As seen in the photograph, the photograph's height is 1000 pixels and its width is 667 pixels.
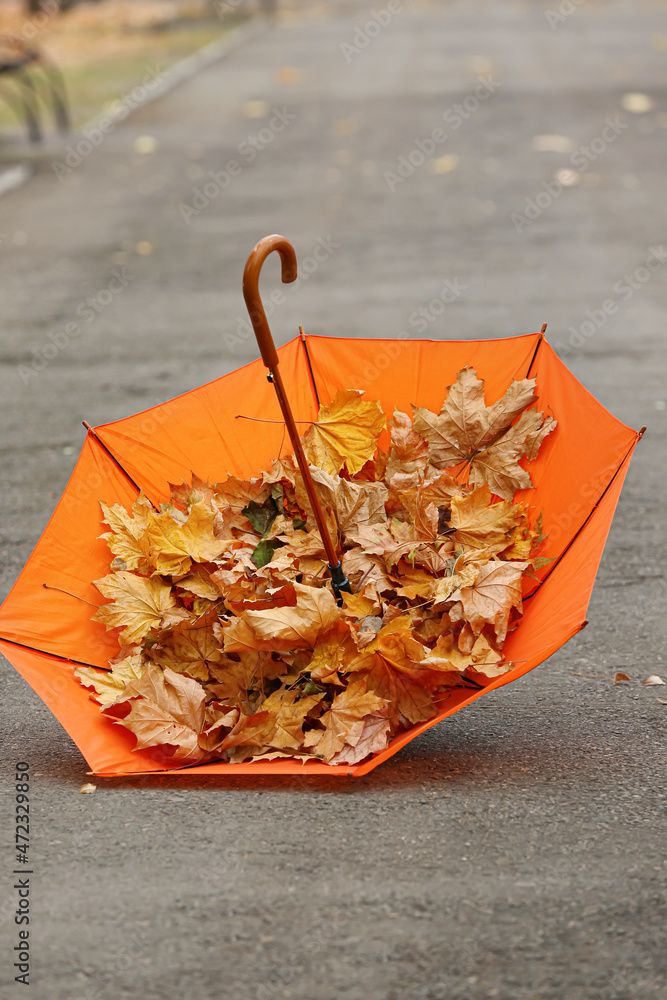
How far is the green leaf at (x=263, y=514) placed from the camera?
290cm

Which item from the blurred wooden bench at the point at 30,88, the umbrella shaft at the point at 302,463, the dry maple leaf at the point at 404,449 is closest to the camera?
the umbrella shaft at the point at 302,463

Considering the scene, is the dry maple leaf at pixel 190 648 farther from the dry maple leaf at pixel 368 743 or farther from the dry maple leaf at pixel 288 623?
the dry maple leaf at pixel 368 743

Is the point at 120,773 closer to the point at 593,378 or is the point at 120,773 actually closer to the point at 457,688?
the point at 457,688

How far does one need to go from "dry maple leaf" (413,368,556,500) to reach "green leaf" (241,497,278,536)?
45 cm

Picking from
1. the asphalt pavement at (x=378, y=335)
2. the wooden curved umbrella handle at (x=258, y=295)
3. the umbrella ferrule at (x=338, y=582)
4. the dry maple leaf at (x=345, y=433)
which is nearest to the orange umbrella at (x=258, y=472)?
the dry maple leaf at (x=345, y=433)

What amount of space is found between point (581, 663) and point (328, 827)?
3.87 ft

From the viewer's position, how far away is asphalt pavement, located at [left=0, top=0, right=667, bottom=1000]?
205cm

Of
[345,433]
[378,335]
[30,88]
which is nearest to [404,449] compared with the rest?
[345,433]

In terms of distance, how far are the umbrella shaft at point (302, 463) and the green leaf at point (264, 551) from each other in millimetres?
277

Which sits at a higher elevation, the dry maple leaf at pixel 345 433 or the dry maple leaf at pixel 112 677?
the dry maple leaf at pixel 345 433

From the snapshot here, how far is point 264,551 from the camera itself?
2828 mm

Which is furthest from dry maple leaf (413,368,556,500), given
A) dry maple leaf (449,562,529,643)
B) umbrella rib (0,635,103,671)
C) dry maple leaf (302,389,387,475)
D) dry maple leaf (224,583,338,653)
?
umbrella rib (0,635,103,671)

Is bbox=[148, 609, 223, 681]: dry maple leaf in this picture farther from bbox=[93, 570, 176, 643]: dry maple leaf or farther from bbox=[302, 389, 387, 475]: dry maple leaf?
bbox=[302, 389, 387, 475]: dry maple leaf

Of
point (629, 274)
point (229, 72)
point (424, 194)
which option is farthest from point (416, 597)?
point (229, 72)
